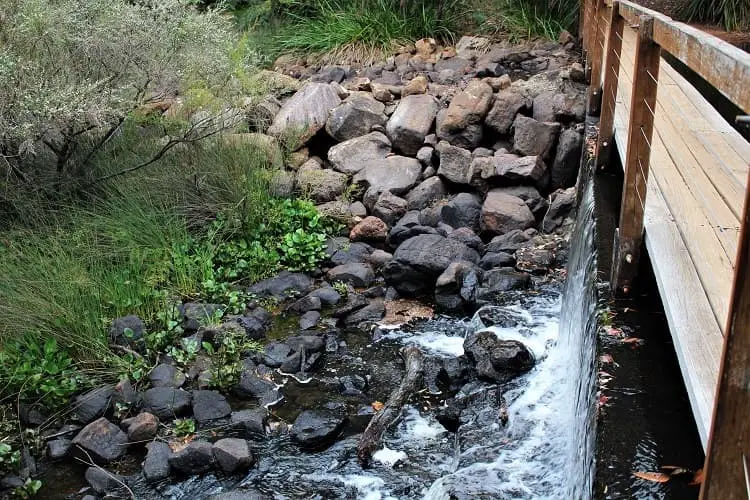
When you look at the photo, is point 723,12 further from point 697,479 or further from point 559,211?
point 697,479

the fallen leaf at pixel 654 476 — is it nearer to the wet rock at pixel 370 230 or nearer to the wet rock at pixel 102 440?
the wet rock at pixel 102 440

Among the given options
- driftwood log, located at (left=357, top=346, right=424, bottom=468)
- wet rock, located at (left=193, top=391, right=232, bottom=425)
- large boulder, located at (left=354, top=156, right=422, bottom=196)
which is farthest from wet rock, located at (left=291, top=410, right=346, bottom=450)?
large boulder, located at (left=354, top=156, right=422, bottom=196)

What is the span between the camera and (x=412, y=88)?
355 inches

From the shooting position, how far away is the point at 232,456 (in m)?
4.21

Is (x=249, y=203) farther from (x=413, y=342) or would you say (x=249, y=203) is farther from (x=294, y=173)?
(x=413, y=342)

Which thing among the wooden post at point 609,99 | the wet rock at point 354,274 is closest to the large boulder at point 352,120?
the wet rock at point 354,274

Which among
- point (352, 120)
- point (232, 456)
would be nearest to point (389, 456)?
point (232, 456)

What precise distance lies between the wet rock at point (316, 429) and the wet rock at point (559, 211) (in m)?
3.08

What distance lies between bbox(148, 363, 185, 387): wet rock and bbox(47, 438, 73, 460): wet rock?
69cm

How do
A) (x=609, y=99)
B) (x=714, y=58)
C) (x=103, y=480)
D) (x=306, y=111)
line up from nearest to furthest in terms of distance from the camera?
(x=714, y=58) → (x=103, y=480) → (x=609, y=99) → (x=306, y=111)

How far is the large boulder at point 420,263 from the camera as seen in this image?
20.7 feet

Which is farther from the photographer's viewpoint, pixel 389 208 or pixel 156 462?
pixel 389 208

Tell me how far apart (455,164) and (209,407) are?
380 cm

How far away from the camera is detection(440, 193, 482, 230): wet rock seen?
713cm
